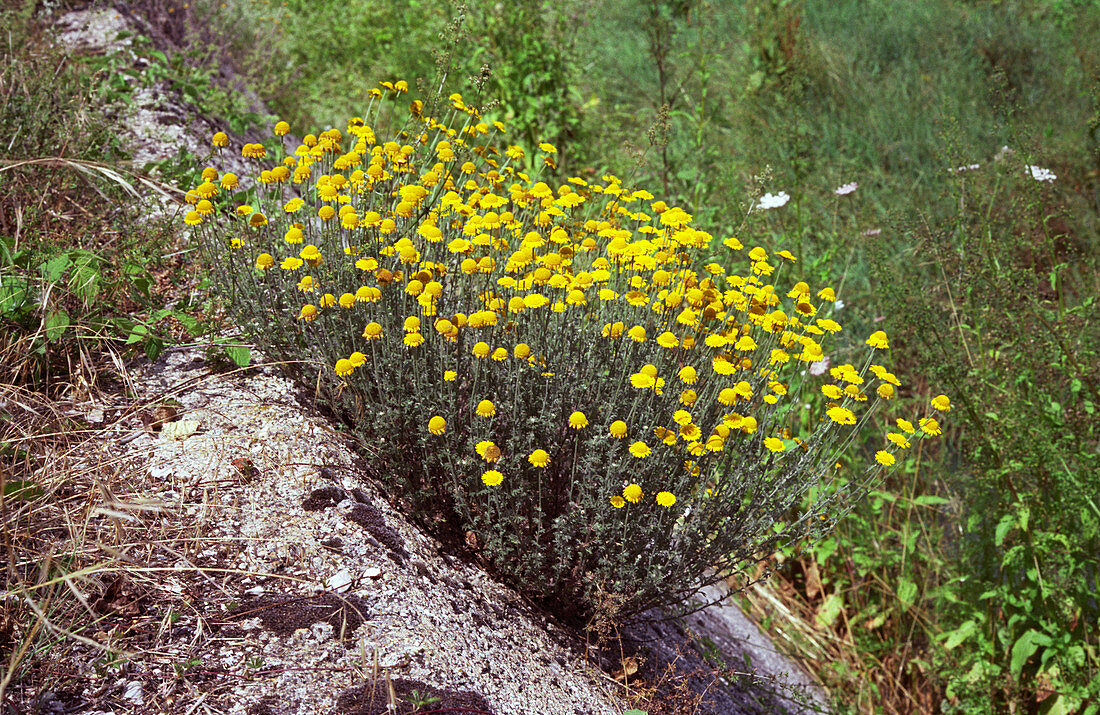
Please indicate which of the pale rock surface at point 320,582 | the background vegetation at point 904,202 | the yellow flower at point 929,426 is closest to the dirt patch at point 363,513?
the pale rock surface at point 320,582

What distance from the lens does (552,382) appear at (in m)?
2.37

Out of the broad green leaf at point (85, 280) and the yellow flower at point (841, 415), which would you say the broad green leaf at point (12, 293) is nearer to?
the broad green leaf at point (85, 280)

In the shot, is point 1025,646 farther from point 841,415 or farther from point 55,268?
point 55,268

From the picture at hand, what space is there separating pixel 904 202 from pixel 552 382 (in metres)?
3.41

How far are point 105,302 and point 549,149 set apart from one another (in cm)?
180

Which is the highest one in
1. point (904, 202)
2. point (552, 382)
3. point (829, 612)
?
point (552, 382)

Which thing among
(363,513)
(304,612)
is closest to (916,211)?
(363,513)

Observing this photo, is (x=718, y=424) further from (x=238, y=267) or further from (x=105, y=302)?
(x=105, y=302)

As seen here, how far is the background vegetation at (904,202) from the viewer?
2756 millimetres

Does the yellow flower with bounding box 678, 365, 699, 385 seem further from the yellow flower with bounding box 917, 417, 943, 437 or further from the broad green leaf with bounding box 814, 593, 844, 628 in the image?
the broad green leaf with bounding box 814, 593, 844, 628

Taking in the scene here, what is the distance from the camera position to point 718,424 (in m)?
2.38

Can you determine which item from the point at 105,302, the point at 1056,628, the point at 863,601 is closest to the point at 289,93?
the point at 105,302

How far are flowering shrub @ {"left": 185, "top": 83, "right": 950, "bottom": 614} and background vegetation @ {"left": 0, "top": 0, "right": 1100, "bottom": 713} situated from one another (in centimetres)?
56

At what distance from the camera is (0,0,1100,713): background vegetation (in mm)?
2756
